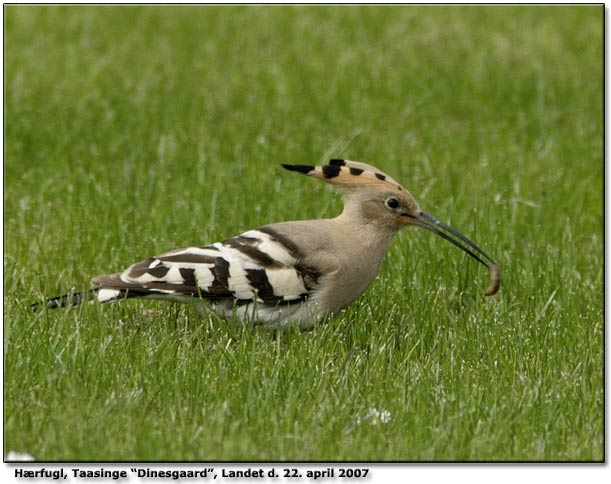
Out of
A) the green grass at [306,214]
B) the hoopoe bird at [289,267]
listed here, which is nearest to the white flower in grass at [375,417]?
the green grass at [306,214]

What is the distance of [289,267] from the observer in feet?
17.8

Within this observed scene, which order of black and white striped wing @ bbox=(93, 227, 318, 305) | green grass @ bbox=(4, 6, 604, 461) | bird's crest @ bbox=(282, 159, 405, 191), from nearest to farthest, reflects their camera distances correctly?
green grass @ bbox=(4, 6, 604, 461) → black and white striped wing @ bbox=(93, 227, 318, 305) → bird's crest @ bbox=(282, 159, 405, 191)

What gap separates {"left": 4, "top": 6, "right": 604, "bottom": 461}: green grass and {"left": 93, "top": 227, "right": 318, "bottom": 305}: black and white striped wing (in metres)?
0.20

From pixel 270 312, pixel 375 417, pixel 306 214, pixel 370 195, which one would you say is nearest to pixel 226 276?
pixel 270 312

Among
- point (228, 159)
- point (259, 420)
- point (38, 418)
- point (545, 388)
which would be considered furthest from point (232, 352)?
point (228, 159)

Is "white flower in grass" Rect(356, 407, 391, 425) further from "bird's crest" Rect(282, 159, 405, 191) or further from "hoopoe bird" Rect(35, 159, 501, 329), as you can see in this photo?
"bird's crest" Rect(282, 159, 405, 191)

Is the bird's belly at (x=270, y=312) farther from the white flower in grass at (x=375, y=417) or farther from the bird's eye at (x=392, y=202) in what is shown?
the white flower in grass at (x=375, y=417)

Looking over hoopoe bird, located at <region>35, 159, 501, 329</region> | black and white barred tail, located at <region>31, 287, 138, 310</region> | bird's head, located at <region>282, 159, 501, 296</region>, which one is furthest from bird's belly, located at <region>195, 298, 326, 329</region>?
bird's head, located at <region>282, 159, 501, 296</region>

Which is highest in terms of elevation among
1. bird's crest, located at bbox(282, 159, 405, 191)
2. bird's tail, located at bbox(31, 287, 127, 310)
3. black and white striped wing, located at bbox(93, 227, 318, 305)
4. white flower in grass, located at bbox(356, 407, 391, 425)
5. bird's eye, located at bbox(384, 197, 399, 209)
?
bird's crest, located at bbox(282, 159, 405, 191)

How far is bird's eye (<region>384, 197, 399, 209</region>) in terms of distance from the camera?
565 cm

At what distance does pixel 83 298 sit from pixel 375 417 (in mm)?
1732

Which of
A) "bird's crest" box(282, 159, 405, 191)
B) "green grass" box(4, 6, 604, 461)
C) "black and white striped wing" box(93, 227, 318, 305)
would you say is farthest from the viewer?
"bird's crest" box(282, 159, 405, 191)

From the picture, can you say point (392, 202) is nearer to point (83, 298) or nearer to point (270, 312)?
point (270, 312)

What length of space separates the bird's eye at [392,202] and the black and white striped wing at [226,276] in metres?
0.55
